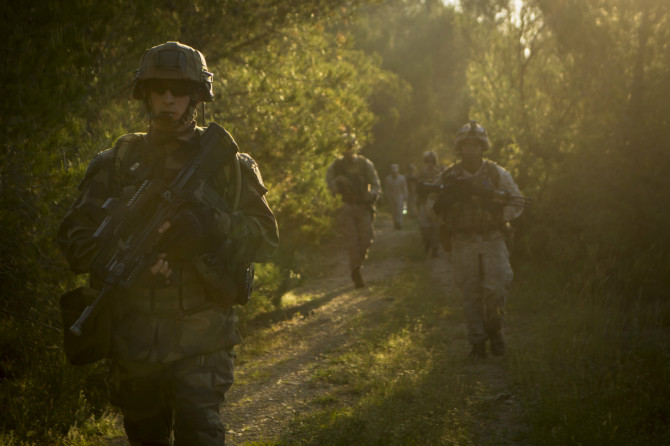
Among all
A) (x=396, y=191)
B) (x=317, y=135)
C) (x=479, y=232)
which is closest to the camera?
(x=479, y=232)

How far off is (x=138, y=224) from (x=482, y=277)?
14.2 feet

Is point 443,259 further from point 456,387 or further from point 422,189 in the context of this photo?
point 456,387

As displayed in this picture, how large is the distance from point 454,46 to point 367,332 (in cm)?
2699

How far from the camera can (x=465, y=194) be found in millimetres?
6512

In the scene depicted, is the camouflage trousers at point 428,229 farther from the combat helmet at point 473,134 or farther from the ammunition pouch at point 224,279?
the ammunition pouch at point 224,279

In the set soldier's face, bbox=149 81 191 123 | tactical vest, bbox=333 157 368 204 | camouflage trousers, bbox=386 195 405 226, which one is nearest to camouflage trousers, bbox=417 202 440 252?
tactical vest, bbox=333 157 368 204

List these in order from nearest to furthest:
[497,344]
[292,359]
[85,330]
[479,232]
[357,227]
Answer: [85,330] < [479,232] < [497,344] < [292,359] < [357,227]

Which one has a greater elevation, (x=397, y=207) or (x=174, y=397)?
(x=397, y=207)

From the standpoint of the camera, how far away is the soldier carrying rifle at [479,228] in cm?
647

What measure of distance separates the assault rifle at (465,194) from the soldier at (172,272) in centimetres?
361

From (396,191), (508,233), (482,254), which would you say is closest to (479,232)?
(482,254)

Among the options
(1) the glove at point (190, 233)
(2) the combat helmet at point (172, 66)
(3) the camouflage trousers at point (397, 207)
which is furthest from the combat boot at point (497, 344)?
(3) the camouflage trousers at point (397, 207)

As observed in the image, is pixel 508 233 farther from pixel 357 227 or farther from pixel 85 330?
pixel 85 330

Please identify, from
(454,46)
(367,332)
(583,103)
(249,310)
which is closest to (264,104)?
(249,310)
